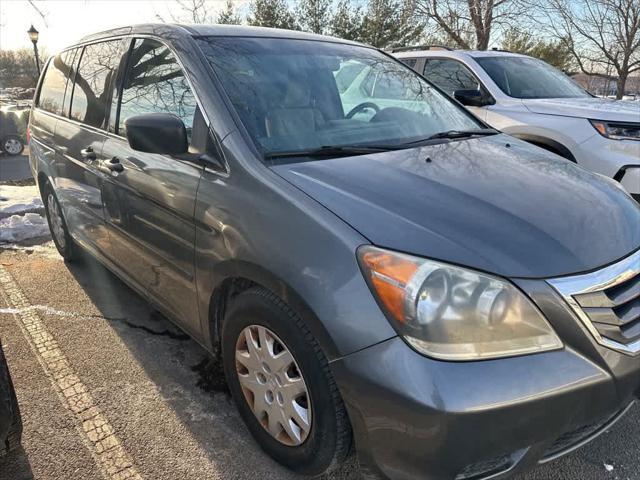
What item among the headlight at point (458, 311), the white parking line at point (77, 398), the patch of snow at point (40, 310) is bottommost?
the patch of snow at point (40, 310)

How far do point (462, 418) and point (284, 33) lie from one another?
2396mm

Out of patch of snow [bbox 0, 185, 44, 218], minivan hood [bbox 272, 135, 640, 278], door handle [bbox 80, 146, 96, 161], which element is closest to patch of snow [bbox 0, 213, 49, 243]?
patch of snow [bbox 0, 185, 44, 218]

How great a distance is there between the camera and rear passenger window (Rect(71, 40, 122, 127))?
3.19m

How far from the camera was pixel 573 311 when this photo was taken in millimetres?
1593

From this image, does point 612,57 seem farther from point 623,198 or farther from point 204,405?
point 204,405

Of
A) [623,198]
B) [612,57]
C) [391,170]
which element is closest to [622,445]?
[623,198]

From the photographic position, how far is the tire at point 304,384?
1.73m

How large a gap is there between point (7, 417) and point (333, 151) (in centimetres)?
165

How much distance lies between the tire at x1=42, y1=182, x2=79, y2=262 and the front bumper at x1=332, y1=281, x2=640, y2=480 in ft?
11.0

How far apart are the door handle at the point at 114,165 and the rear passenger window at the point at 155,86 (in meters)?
0.18

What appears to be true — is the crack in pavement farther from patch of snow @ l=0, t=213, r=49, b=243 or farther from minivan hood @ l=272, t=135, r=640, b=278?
patch of snow @ l=0, t=213, r=49, b=243

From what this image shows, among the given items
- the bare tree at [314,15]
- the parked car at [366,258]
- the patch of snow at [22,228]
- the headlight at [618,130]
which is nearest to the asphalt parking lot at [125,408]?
the parked car at [366,258]

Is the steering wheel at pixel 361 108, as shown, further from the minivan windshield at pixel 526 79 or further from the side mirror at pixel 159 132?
the minivan windshield at pixel 526 79

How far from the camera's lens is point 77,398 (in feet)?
8.56
